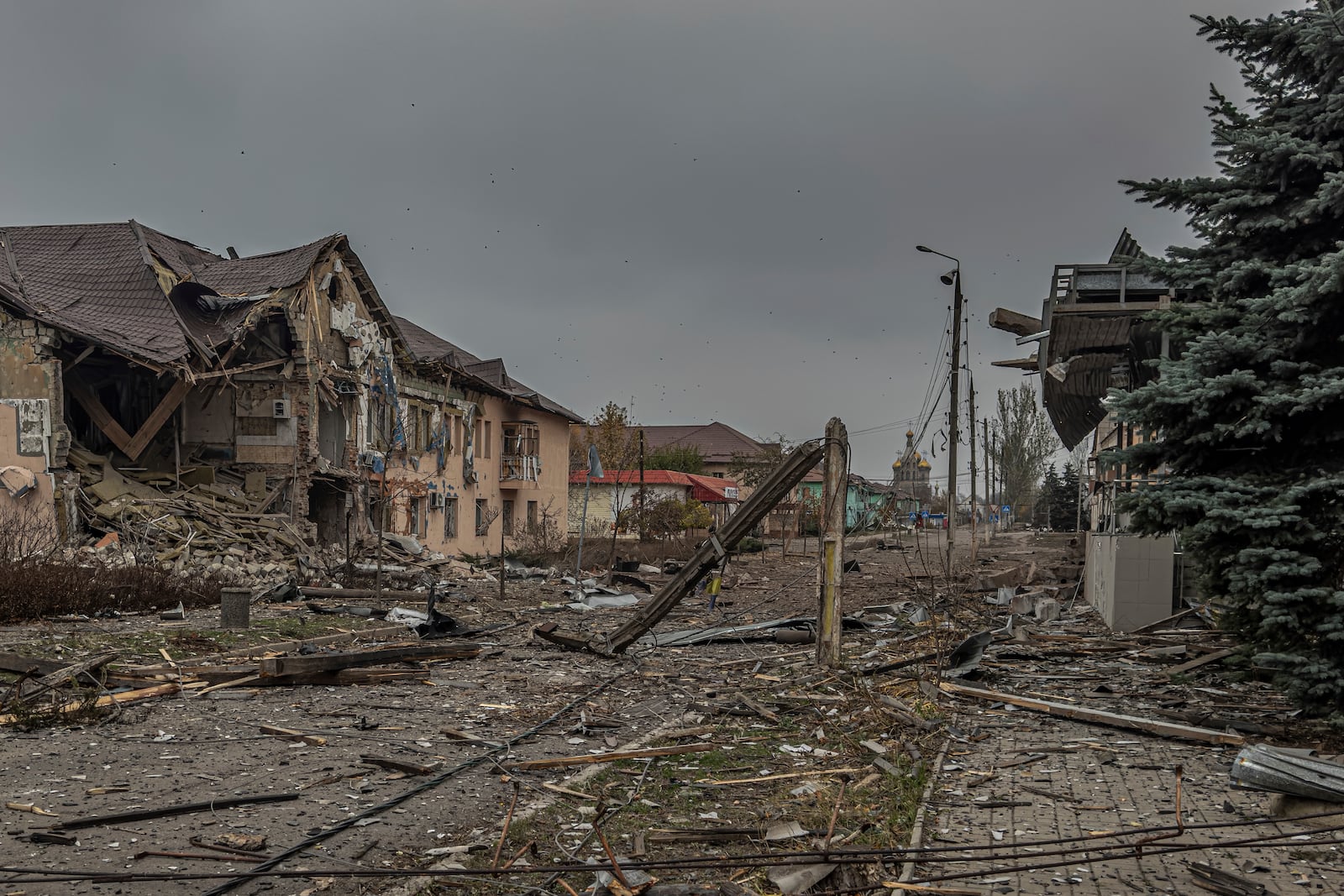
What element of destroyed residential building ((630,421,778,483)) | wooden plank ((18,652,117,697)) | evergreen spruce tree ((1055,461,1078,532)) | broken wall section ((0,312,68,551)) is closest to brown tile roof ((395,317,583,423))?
broken wall section ((0,312,68,551))

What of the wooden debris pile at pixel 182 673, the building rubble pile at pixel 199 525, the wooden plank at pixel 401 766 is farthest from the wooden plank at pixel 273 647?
the wooden plank at pixel 401 766

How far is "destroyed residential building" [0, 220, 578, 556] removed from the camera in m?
23.8

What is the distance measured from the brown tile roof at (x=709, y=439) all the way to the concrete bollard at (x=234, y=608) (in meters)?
80.9

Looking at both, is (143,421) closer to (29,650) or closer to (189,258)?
(189,258)

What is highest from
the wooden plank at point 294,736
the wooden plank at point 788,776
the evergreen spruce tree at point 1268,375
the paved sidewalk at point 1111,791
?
the evergreen spruce tree at point 1268,375

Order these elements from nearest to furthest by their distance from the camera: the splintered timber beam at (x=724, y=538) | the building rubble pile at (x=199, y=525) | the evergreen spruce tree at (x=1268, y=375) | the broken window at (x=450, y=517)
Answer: the evergreen spruce tree at (x=1268, y=375), the splintered timber beam at (x=724, y=538), the building rubble pile at (x=199, y=525), the broken window at (x=450, y=517)

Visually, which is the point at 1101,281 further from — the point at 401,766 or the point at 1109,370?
the point at 401,766

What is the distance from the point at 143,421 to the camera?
2825 cm

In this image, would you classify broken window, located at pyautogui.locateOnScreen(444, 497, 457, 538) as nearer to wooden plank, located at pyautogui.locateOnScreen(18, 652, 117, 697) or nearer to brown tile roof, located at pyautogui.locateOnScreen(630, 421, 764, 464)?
wooden plank, located at pyautogui.locateOnScreen(18, 652, 117, 697)

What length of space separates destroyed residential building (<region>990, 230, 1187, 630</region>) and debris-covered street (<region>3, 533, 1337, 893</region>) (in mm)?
761

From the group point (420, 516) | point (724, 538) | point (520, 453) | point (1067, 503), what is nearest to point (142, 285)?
point (420, 516)

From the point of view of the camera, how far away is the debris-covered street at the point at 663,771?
18.5 feet

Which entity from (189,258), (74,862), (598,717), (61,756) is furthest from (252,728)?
(189,258)

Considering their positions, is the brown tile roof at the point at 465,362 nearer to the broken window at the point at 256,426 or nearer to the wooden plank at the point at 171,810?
the broken window at the point at 256,426
